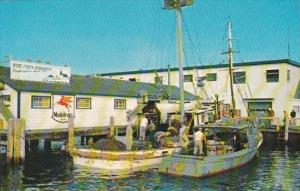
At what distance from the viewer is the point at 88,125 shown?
3503 centimetres

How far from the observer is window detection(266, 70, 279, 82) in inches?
2037

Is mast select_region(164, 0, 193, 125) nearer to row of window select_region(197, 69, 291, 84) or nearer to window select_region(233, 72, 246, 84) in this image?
row of window select_region(197, 69, 291, 84)

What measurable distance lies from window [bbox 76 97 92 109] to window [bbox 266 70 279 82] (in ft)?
88.9

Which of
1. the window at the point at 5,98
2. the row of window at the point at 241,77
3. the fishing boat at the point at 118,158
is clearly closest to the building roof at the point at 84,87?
the window at the point at 5,98

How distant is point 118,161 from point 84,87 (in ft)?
42.3

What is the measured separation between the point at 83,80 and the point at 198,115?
1175cm

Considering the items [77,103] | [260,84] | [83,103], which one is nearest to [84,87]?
[83,103]

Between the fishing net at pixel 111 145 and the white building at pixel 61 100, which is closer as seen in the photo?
the fishing net at pixel 111 145

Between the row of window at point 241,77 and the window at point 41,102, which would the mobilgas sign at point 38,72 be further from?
the row of window at point 241,77

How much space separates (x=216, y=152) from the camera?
82.9 ft

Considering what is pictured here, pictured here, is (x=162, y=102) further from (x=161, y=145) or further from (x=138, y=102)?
(x=161, y=145)

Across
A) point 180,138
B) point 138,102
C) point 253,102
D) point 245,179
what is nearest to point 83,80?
point 138,102

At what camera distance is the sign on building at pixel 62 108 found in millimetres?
32344

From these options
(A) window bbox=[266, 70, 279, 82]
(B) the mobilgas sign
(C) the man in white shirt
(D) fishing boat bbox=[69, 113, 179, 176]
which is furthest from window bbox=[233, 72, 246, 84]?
(C) the man in white shirt
